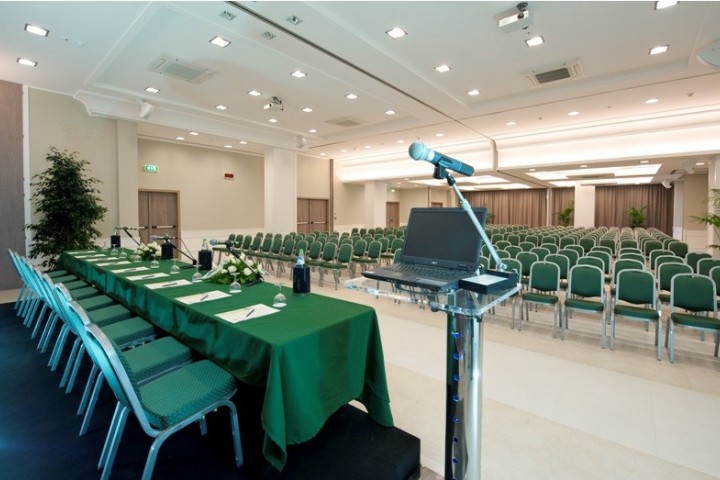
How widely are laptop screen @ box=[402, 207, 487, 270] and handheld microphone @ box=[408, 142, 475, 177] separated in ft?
0.80

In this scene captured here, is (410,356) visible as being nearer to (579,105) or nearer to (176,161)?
(579,105)

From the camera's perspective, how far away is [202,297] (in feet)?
8.58

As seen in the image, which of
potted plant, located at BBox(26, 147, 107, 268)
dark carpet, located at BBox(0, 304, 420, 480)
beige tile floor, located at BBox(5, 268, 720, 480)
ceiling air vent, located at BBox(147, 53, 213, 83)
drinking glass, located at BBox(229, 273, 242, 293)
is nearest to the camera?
dark carpet, located at BBox(0, 304, 420, 480)

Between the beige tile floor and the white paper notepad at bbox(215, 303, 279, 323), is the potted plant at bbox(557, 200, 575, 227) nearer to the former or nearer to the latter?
the beige tile floor

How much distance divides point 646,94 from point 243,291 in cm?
859

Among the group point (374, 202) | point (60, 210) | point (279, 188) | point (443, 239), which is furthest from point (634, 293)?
point (374, 202)

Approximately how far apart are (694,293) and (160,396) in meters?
4.99

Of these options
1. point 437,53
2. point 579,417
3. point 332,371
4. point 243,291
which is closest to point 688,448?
point 579,417

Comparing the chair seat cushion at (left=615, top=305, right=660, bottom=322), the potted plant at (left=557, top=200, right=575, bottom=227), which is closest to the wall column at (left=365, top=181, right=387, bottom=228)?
the potted plant at (left=557, top=200, right=575, bottom=227)

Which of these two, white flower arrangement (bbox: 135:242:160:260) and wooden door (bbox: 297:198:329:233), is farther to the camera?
wooden door (bbox: 297:198:329:233)

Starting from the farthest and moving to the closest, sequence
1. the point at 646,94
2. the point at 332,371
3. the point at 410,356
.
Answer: the point at 646,94 < the point at 410,356 < the point at 332,371

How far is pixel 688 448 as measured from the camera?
226 centimetres

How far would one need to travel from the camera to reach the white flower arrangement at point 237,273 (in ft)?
10.2

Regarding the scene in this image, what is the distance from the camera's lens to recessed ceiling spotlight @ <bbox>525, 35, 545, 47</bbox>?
4879 mm
